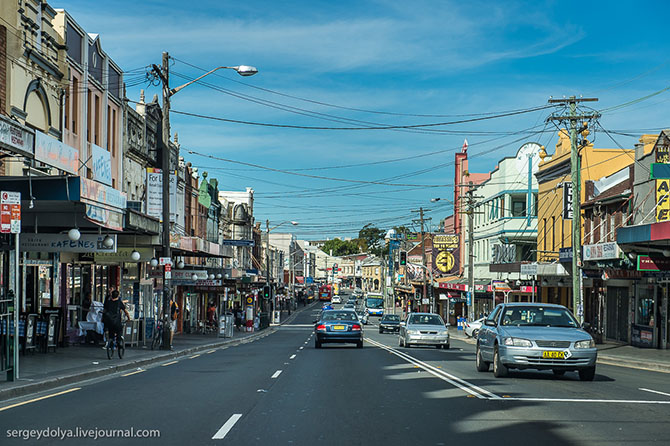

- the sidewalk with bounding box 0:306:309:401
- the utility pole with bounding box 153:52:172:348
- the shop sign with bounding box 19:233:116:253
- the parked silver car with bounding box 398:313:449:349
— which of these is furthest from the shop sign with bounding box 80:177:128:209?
the parked silver car with bounding box 398:313:449:349

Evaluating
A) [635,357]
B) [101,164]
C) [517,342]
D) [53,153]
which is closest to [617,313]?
[635,357]

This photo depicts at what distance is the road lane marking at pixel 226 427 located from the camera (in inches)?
384

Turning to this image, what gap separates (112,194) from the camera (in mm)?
20125

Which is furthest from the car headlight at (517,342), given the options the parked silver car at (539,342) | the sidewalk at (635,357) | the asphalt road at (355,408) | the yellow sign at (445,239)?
the yellow sign at (445,239)

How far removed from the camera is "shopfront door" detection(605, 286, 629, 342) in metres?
39.4

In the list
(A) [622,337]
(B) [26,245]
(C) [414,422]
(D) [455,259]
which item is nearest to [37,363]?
(B) [26,245]

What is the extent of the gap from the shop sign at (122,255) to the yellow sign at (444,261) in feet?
170

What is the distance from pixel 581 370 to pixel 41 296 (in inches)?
685

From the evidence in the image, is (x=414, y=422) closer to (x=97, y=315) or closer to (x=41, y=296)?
(x=41, y=296)

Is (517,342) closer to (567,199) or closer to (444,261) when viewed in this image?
(567,199)

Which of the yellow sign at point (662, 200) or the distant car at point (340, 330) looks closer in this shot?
the distant car at point (340, 330)

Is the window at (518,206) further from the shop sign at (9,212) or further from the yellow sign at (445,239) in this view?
the shop sign at (9,212)

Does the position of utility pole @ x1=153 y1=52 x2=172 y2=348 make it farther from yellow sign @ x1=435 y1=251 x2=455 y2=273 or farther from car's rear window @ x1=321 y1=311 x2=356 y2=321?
yellow sign @ x1=435 y1=251 x2=455 y2=273

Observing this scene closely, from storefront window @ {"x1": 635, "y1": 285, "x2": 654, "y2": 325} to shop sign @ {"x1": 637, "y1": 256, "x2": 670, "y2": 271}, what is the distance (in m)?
4.34
